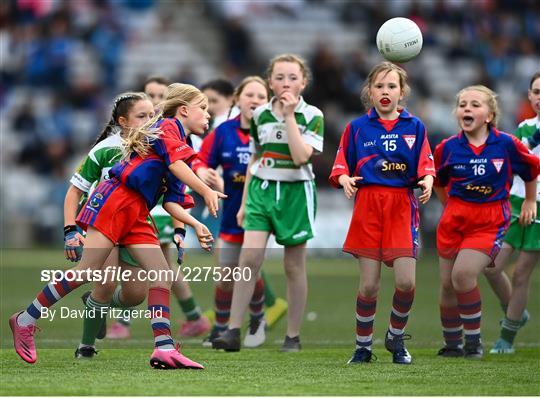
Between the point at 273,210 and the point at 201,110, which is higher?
the point at 201,110

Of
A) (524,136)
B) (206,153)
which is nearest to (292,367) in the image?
(206,153)

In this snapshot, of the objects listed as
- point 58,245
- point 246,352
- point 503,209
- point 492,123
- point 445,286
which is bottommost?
point 58,245

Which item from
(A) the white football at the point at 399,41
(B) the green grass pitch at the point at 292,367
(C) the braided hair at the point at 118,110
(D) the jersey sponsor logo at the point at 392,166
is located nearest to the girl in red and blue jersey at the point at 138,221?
(B) the green grass pitch at the point at 292,367

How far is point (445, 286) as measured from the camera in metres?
8.33

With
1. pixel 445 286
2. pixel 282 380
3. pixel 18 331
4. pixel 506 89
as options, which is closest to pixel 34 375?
pixel 18 331

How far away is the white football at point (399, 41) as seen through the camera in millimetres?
8258

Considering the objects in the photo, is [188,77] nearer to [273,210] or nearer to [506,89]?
[506,89]

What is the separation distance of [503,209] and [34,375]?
345 centimetres

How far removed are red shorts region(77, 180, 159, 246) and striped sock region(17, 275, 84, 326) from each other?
0.37m

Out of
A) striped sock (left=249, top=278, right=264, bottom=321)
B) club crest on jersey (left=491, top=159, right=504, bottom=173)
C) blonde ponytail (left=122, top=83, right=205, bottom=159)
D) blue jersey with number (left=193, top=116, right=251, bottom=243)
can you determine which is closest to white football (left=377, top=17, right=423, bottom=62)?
club crest on jersey (left=491, top=159, right=504, bottom=173)

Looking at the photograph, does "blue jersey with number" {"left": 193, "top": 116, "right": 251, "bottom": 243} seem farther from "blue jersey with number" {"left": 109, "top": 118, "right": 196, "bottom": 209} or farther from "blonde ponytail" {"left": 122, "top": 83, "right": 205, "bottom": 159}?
"blue jersey with number" {"left": 109, "top": 118, "right": 196, "bottom": 209}

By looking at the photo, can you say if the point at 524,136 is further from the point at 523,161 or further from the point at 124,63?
the point at 124,63

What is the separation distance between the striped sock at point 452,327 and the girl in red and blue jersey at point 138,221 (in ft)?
7.01

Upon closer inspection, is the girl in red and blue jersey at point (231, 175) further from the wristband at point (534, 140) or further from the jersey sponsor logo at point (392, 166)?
the wristband at point (534, 140)
